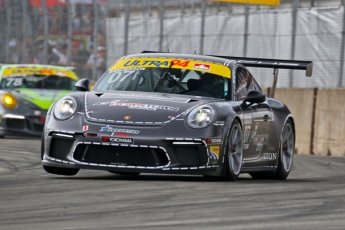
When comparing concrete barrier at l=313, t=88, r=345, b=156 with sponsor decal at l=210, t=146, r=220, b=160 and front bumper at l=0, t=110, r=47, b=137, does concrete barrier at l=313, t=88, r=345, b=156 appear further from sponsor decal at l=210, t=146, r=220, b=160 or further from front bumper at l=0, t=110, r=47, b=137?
sponsor decal at l=210, t=146, r=220, b=160

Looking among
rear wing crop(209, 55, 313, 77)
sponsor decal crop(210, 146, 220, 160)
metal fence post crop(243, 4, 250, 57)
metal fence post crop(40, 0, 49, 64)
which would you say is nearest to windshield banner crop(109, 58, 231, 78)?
rear wing crop(209, 55, 313, 77)

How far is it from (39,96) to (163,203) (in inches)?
449

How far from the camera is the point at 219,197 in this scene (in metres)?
7.34

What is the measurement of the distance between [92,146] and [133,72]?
5.10ft

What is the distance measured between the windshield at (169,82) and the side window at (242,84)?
5.9 inches

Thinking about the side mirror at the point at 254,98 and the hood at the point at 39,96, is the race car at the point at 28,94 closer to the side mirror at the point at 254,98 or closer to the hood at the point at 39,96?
the hood at the point at 39,96

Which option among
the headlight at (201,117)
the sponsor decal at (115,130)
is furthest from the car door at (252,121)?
the sponsor decal at (115,130)

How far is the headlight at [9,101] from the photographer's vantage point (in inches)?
694

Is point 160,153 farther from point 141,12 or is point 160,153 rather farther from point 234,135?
point 141,12

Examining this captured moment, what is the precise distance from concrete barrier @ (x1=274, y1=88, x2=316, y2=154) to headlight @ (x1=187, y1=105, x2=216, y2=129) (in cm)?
865

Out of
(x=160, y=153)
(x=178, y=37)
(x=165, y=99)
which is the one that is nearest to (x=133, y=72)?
(x=165, y=99)

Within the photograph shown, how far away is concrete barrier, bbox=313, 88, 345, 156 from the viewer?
1692 centimetres

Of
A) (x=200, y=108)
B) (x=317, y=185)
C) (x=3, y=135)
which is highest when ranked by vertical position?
(x=200, y=108)

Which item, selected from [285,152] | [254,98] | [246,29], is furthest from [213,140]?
[246,29]
